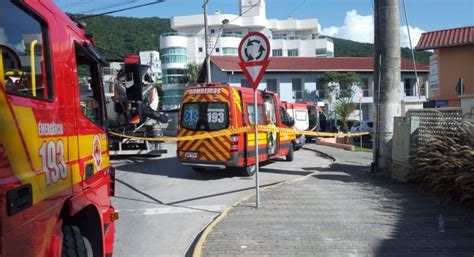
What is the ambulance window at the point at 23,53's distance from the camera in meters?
2.79

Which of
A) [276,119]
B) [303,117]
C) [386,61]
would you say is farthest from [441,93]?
[386,61]

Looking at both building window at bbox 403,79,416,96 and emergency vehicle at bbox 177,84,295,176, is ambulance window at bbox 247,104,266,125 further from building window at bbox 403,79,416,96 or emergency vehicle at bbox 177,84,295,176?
building window at bbox 403,79,416,96

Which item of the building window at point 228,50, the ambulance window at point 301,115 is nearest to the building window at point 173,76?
the building window at point 228,50

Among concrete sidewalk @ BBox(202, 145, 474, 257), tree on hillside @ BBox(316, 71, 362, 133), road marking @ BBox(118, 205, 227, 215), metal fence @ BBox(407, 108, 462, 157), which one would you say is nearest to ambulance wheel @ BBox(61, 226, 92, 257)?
concrete sidewalk @ BBox(202, 145, 474, 257)

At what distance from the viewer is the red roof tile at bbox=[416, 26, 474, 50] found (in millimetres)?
21677

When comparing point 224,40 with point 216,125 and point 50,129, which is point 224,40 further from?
point 50,129

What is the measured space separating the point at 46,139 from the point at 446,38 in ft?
74.9

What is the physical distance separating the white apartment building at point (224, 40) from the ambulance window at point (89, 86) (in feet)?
224

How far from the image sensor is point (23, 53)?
3.06 meters

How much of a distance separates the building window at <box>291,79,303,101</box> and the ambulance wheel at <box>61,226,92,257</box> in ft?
171

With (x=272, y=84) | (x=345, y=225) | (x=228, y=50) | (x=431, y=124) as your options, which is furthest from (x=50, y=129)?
(x=228, y=50)

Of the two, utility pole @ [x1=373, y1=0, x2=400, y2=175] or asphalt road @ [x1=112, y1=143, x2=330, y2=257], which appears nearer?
asphalt road @ [x1=112, y1=143, x2=330, y2=257]

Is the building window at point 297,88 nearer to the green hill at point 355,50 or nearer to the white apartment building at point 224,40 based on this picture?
the white apartment building at point 224,40

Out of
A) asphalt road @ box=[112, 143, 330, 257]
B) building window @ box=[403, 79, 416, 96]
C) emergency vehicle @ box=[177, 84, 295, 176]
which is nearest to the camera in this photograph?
asphalt road @ box=[112, 143, 330, 257]
